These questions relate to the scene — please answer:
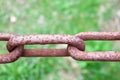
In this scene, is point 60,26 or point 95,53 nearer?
point 95,53

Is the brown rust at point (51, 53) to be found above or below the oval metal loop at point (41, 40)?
below

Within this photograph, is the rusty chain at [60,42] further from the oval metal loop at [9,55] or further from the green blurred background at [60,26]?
the green blurred background at [60,26]

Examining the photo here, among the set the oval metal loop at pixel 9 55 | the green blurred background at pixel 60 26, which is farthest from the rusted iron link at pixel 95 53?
the green blurred background at pixel 60 26

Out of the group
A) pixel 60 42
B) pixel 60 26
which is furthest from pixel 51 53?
pixel 60 26

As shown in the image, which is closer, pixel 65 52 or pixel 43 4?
pixel 65 52

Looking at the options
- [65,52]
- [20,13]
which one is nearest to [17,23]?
[20,13]

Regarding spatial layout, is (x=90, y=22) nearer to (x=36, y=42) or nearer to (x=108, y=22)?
(x=108, y=22)

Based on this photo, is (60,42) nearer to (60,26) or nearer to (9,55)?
(9,55)
